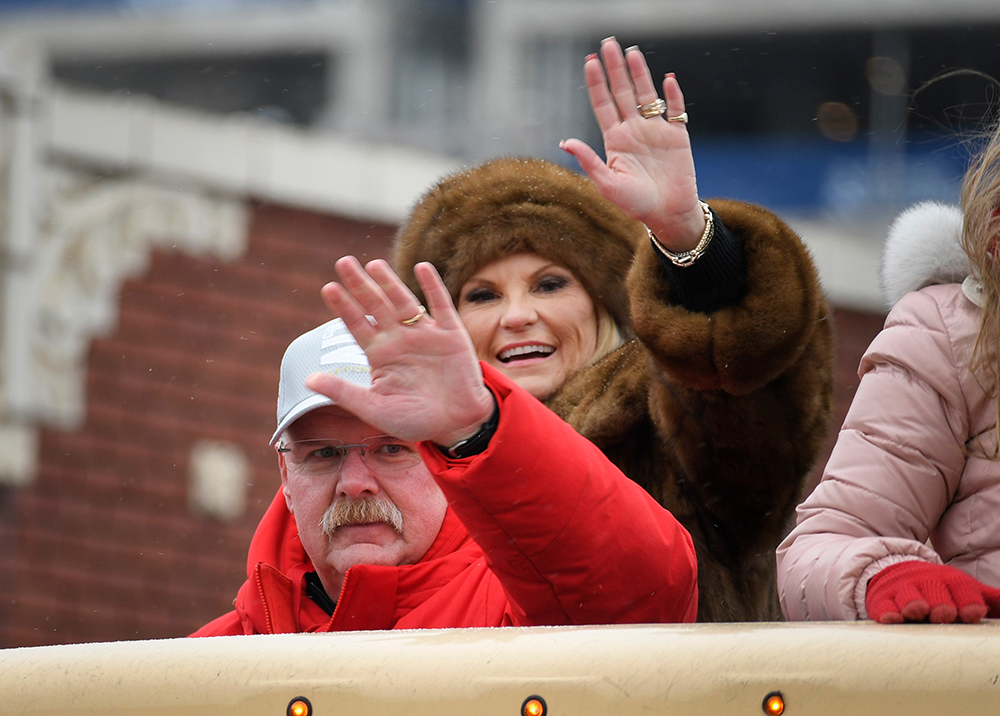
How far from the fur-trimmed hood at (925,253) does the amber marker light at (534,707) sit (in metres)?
1.05

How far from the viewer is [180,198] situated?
8.12 m

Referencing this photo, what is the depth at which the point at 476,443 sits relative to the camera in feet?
5.75

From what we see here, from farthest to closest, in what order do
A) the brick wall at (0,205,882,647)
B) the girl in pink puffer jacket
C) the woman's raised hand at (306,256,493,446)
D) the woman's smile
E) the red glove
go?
1. the brick wall at (0,205,882,647)
2. the woman's smile
3. the girl in pink puffer jacket
4. the woman's raised hand at (306,256,493,446)
5. the red glove

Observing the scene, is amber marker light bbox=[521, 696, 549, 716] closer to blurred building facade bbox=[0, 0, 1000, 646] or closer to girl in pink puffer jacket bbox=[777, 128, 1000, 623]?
girl in pink puffer jacket bbox=[777, 128, 1000, 623]

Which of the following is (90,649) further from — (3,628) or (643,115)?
(3,628)

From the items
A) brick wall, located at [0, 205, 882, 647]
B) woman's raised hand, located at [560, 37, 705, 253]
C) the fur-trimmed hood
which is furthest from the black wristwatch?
brick wall, located at [0, 205, 882, 647]

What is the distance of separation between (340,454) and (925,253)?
3.30 feet

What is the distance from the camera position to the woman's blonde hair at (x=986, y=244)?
1.92 metres

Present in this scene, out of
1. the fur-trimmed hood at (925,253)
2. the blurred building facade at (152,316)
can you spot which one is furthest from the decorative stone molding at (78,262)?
the fur-trimmed hood at (925,253)

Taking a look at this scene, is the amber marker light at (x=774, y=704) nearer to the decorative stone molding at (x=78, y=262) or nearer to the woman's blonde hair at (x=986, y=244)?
the woman's blonde hair at (x=986, y=244)

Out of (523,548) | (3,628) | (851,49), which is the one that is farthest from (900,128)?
(523,548)

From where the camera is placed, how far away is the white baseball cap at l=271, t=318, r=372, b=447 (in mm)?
2219

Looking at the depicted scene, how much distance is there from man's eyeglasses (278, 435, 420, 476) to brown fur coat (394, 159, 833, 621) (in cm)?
47

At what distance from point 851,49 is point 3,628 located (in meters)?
12.7
